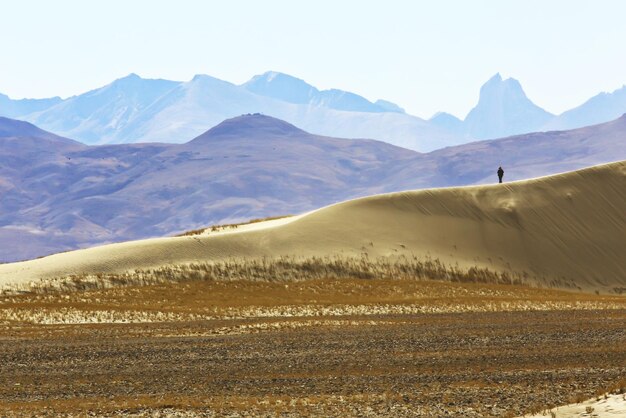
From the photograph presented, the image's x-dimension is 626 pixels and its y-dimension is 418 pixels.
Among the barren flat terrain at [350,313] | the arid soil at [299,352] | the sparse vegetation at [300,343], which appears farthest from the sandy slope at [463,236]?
the arid soil at [299,352]

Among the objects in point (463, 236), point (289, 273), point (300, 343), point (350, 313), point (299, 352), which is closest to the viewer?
point (299, 352)

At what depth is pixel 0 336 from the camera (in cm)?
4628

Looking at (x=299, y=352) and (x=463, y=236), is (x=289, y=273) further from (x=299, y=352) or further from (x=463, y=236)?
(x=299, y=352)

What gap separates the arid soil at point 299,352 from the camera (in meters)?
27.9

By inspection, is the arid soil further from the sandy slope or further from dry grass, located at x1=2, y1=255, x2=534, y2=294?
the sandy slope

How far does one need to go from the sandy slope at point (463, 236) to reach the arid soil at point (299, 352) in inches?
352

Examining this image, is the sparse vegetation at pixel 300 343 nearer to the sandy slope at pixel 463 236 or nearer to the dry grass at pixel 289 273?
the dry grass at pixel 289 273

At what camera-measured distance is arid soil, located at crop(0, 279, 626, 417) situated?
2788 centimetres

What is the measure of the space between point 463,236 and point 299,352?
49.8 m

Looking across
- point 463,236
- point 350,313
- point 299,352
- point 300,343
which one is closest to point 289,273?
point 350,313

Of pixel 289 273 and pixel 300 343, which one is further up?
pixel 289 273

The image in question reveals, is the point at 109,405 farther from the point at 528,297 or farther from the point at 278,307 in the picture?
the point at 528,297

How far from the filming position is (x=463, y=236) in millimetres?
86812

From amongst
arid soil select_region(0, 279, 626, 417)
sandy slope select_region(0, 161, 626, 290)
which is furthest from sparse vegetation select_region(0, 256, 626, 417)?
sandy slope select_region(0, 161, 626, 290)
